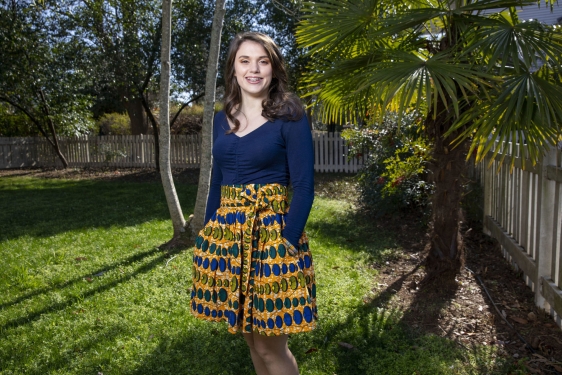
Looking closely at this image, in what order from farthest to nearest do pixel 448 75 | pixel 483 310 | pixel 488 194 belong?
pixel 488 194
pixel 483 310
pixel 448 75

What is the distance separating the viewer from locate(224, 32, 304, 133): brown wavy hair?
83.5 inches

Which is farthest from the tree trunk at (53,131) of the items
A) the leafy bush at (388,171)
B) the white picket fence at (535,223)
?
the white picket fence at (535,223)

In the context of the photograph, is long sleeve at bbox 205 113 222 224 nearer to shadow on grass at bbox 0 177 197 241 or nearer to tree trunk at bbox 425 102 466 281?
tree trunk at bbox 425 102 466 281

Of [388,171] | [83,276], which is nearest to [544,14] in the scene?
[388,171]

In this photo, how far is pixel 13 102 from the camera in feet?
46.8

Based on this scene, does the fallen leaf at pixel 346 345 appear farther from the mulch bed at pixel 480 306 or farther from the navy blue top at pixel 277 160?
the navy blue top at pixel 277 160

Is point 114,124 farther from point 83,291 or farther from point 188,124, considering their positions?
point 83,291

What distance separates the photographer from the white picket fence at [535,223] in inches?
133

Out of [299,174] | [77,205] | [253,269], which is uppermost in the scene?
[299,174]

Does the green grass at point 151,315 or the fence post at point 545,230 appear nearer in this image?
the green grass at point 151,315

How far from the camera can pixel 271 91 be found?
2.25m

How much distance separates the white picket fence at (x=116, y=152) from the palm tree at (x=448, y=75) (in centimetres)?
974

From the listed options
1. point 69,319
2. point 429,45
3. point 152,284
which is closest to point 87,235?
point 152,284

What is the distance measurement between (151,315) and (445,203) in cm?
249
